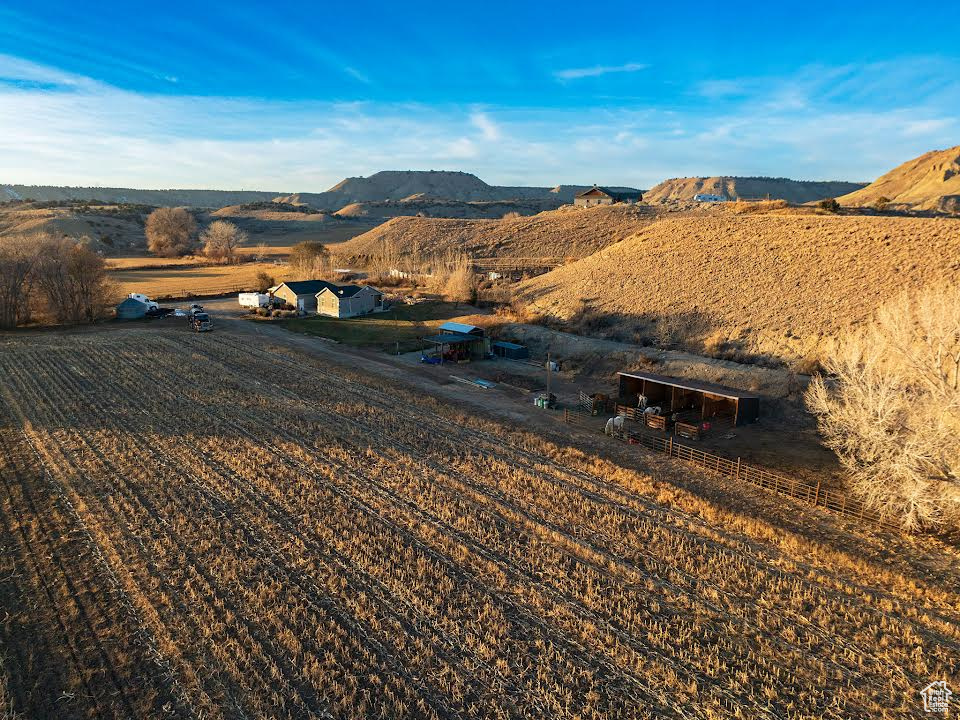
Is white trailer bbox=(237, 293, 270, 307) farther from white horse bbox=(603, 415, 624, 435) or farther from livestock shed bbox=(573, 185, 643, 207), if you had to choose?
livestock shed bbox=(573, 185, 643, 207)

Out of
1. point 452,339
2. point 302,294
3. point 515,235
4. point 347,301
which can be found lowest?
point 452,339

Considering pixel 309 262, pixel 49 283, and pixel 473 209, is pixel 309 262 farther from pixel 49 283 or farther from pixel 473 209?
pixel 473 209

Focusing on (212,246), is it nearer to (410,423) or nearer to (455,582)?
(410,423)

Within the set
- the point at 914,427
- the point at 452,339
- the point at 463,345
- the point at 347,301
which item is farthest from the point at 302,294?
the point at 914,427

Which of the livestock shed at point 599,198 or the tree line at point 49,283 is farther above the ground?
the livestock shed at point 599,198

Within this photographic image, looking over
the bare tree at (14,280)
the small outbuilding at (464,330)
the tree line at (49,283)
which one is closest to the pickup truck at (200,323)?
the tree line at (49,283)

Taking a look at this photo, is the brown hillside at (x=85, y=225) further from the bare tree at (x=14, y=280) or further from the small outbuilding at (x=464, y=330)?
the small outbuilding at (x=464, y=330)
